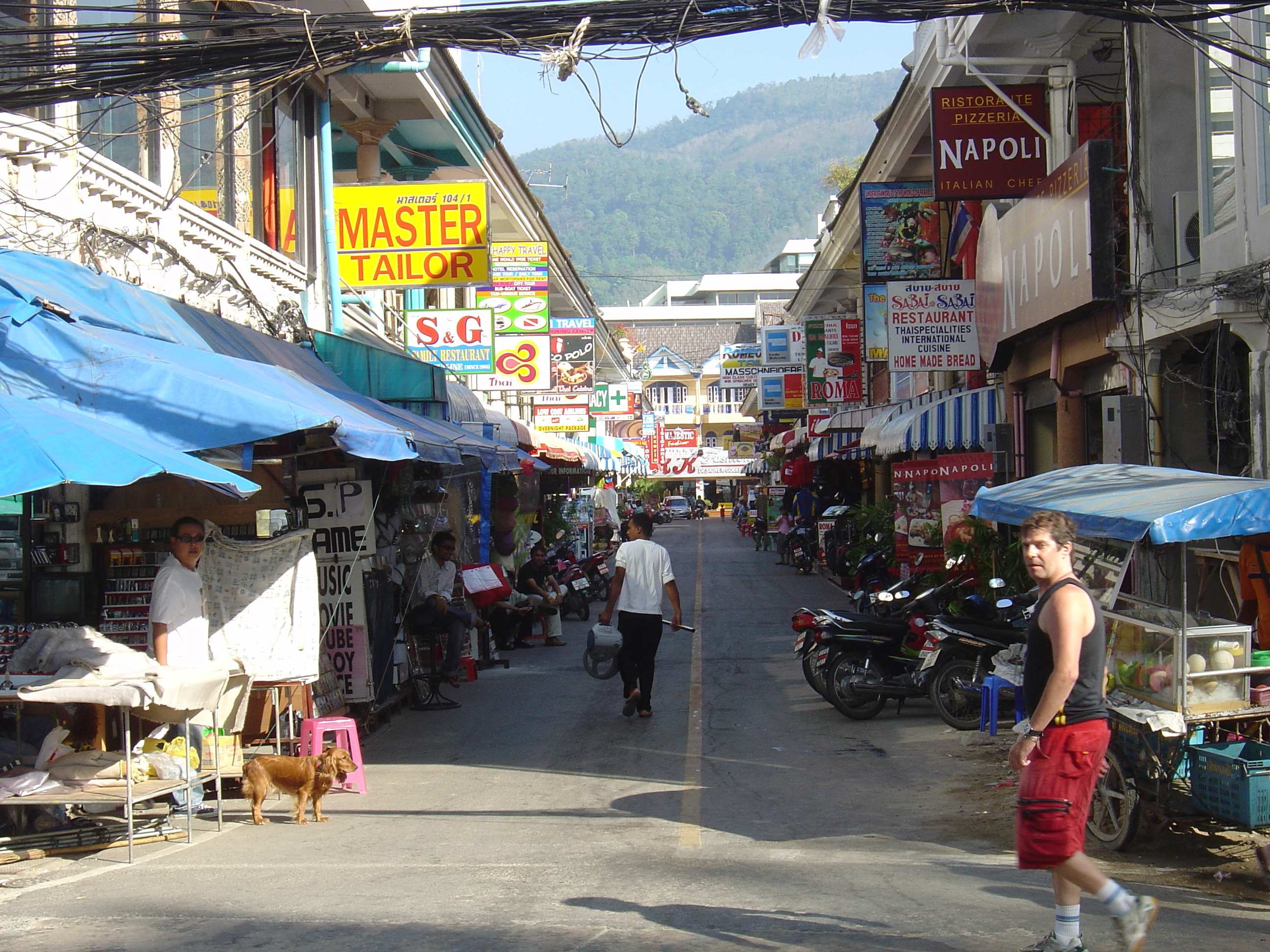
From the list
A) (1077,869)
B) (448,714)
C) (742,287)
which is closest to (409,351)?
(448,714)

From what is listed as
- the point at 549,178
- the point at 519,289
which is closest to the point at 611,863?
the point at 519,289

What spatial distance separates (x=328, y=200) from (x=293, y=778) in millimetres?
8505

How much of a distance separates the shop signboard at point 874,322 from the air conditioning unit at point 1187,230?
11.0 metres

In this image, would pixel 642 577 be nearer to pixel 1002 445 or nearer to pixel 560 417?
pixel 1002 445

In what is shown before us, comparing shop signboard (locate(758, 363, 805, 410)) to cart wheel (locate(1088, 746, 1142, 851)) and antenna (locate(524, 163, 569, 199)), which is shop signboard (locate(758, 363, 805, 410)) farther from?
cart wheel (locate(1088, 746, 1142, 851))

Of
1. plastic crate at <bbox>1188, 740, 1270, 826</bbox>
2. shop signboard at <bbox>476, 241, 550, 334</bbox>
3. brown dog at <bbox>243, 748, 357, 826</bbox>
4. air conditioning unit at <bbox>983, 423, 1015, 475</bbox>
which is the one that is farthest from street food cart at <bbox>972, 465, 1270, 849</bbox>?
shop signboard at <bbox>476, 241, 550, 334</bbox>

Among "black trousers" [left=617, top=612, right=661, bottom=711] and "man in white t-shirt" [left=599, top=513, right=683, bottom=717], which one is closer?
"man in white t-shirt" [left=599, top=513, right=683, bottom=717]

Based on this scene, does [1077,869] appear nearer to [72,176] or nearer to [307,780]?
[307,780]

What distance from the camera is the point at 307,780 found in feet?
23.7

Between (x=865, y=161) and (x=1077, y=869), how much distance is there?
19862mm

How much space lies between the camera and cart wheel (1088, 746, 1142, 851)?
6.30m

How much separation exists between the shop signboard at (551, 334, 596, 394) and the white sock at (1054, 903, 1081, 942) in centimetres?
2351

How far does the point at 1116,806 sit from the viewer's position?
6.46m

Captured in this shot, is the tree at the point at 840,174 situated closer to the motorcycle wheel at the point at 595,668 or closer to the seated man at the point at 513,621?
the seated man at the point at 513,621
